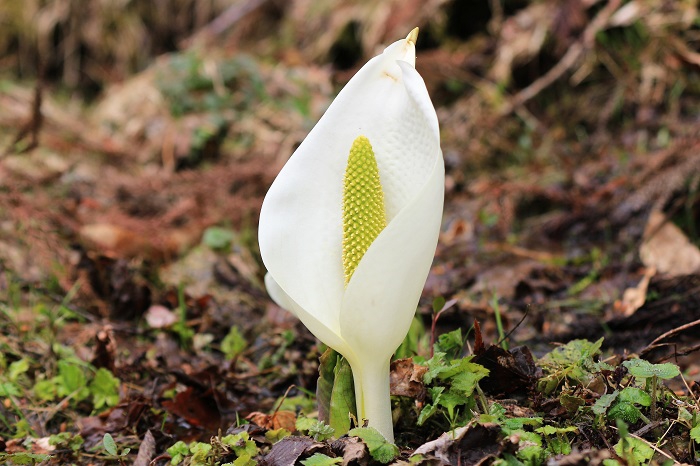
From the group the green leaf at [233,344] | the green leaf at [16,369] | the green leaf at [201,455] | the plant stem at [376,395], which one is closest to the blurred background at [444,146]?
the green leaf at [233,344]

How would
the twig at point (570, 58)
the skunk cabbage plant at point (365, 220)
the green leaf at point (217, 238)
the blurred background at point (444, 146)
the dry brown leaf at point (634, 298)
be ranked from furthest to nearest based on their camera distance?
the twig at point (570, 58) → the green leaf at point (217, 238) → the blurred background at point (444, 146) → the dry brown leaf at point (634, 298) → the skunk cabbage plant at point (365, 220)

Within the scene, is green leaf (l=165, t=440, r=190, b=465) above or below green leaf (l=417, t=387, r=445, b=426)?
below

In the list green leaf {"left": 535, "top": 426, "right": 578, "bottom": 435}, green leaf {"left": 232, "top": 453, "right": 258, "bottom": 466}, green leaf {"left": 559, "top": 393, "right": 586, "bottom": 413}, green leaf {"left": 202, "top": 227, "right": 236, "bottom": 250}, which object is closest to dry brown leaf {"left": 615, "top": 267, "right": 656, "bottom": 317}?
green leaf {"left": 559, "top": 393, "right": 586, "bottom": 413}

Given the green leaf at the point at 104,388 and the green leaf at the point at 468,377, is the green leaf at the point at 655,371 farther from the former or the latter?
the green leaf at the point at 104,388

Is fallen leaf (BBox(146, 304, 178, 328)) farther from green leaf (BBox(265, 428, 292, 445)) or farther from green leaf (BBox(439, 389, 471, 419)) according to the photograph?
green leaf (BBox(439, 389, 471, 419))

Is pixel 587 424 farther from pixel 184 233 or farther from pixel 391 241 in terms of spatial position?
pixel 184 233

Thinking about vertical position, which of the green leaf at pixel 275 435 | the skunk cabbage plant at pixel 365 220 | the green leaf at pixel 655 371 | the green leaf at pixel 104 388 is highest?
the skunk cabbage plant at pixel 365 220

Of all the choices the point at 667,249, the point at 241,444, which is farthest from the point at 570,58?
the point at 241,444

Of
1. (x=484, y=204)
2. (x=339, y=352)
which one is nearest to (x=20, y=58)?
(x=484, y=204)

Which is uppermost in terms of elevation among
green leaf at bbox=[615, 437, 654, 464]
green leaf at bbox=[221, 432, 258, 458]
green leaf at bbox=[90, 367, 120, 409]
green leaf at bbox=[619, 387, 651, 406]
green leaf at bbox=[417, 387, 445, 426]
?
green leaf at bbox=[619, 387, 651, 406]
